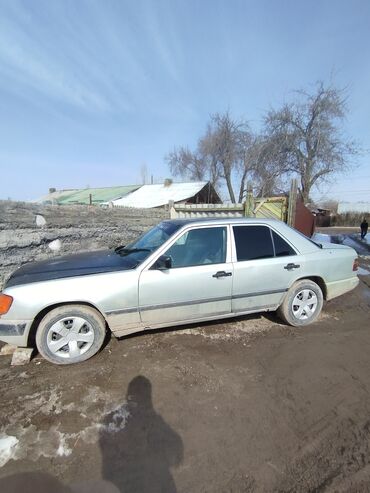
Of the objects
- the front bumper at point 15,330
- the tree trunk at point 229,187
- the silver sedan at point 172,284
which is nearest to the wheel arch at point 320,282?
the silver sedan at point 172,284

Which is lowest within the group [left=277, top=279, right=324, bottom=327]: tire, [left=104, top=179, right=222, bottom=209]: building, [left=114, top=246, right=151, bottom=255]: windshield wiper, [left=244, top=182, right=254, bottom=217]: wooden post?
[left=277, top=279, right=324, bottom=327]: tire

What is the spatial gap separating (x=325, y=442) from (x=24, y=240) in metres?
5.61

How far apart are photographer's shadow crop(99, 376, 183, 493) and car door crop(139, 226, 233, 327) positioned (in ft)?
3.49

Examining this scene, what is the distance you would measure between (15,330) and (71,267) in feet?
2.91

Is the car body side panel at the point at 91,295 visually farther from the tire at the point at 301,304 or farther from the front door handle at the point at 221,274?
the tire at the point at 301,304

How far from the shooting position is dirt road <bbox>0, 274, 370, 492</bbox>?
74.8 inches

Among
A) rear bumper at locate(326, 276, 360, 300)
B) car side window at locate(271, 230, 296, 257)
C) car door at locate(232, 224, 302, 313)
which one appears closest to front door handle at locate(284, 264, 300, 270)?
car door at locate(232, 224, 302, 313)

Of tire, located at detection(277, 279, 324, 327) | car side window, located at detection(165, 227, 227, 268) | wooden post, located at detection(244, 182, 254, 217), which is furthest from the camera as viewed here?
wooden post, located at detection(244, 182, 254, 217)

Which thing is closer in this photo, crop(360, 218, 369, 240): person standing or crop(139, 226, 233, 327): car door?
crop(139, 226, 233, 327): car door

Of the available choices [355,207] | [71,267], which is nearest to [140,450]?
[71,267]

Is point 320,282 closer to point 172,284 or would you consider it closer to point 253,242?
point 253,242

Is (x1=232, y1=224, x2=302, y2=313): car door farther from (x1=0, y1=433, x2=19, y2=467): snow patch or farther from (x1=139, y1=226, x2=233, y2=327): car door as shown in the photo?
(x1=0, y1=433, x2=19, y2=467): snow patch

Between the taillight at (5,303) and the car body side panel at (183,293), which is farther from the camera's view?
the car body side panel at (183,293)

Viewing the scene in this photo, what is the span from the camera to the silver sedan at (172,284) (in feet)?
9.84
